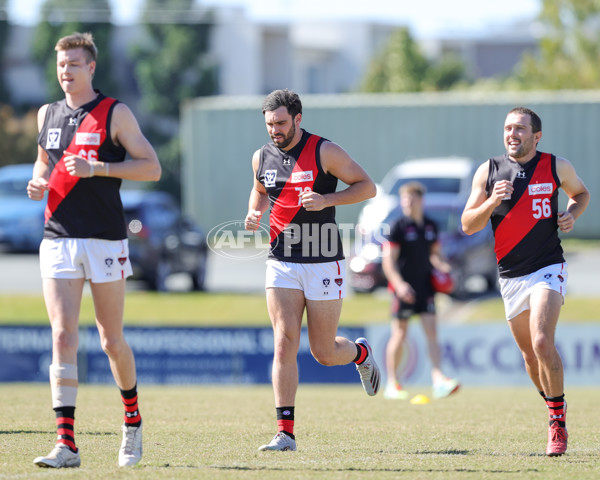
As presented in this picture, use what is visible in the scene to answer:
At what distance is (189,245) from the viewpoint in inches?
920

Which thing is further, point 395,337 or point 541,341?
point 395,337

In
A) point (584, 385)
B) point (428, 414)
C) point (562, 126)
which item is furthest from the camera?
point (562, 126)

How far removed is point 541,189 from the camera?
7152 millimetres

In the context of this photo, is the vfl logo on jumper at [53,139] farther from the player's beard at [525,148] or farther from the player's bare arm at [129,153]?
the player's beard at [525,148]

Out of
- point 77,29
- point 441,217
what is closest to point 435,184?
point 441,217

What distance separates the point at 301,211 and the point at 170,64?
4286 centimetres

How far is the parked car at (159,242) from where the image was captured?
21.6 m

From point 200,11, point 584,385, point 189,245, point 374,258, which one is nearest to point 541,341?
point 584,385

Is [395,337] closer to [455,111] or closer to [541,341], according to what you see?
[541,341]

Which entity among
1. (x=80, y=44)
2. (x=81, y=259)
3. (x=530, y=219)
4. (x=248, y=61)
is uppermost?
(x=248, y=61)

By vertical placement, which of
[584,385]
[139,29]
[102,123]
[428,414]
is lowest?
[584,385]

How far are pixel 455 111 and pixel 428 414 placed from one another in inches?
938

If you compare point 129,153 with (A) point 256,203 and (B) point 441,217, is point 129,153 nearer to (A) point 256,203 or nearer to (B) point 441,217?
(A) point 256,203

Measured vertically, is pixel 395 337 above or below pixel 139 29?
below
